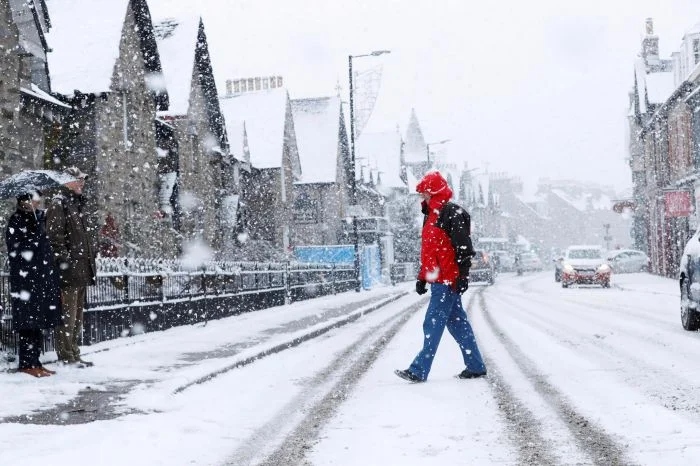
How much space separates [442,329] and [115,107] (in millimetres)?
16924

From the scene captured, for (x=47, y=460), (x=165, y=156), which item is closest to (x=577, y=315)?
(x=47, y=460)

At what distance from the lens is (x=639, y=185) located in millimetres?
55625

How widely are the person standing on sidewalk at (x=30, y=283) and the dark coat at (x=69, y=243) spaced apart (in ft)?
0.98

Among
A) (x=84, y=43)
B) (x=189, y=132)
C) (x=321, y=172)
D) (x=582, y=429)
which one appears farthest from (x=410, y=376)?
(x=321, y=172)

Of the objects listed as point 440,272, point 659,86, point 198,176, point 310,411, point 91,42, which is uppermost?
point 659,86

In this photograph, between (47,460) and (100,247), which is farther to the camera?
(100,247)

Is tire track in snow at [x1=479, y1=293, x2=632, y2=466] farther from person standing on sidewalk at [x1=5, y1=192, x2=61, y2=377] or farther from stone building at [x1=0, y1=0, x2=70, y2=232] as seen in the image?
stone building at [x1=0, y1=0, x2=70, y2=232]

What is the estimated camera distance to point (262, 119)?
42250 mm

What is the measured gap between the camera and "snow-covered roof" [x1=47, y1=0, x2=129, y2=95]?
21172mm

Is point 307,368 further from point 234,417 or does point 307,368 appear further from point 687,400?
point 687,400

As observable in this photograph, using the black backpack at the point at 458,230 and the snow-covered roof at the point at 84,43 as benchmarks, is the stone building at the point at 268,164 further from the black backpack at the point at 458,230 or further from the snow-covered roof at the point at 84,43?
the black backpack at the point at 458,230

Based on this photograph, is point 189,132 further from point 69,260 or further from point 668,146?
point 668,146

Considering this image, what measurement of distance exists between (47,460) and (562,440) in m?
2.90

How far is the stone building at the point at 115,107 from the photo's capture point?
2100cm
